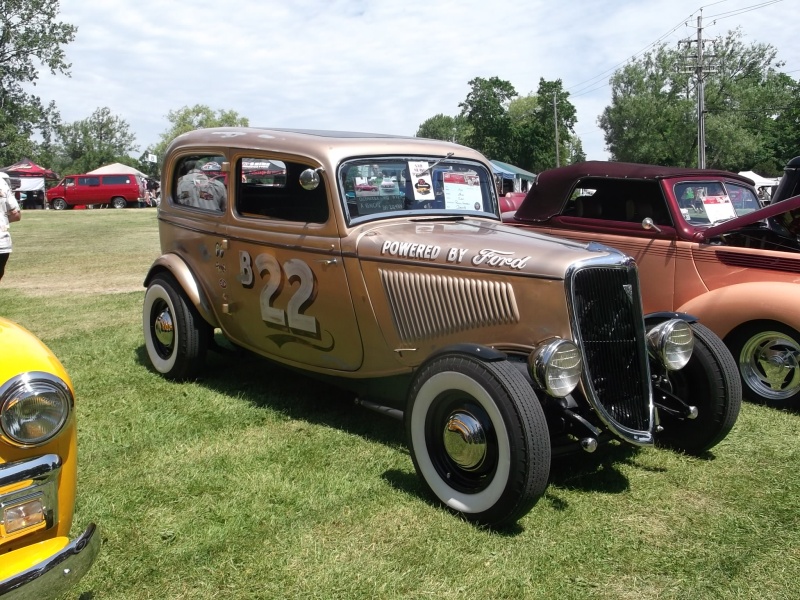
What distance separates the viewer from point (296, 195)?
4.53m

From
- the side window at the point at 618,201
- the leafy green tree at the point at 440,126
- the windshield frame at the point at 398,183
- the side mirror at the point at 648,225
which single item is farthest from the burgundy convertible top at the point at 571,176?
the leafy green tree at the point at 440,126

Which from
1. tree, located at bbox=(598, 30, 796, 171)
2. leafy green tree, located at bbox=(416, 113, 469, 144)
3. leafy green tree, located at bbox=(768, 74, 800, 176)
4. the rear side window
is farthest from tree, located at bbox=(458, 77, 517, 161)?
the rear side window

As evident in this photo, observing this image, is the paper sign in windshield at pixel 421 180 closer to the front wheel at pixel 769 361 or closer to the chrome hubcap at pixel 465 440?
the chrome hubcap at pixel 465 440

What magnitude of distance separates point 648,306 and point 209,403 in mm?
3575

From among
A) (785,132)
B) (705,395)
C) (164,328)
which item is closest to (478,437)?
(705,395)

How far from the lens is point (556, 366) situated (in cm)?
310

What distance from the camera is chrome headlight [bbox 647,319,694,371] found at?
11.9 ft

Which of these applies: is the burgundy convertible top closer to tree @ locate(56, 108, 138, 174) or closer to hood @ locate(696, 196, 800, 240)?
hood @ locate(696, 196, 800, 240)

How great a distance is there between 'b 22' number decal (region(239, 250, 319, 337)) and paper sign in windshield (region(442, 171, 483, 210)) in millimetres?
1066

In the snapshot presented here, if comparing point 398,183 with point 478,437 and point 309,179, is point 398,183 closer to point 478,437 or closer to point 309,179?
point 309,179

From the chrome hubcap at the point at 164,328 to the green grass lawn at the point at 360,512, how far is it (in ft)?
1.19

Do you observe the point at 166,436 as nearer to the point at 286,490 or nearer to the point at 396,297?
the point at 286,490

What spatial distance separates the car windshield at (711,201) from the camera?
5.85 meters

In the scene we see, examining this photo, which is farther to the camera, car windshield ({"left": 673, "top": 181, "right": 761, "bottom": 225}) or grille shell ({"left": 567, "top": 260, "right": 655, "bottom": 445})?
car windshield ({"left": 673, "top": 181, "right": 761, "bottom": 225})
